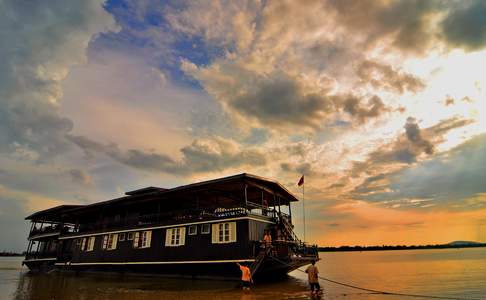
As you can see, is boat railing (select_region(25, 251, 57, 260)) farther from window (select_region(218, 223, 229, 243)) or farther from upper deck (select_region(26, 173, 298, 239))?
window (select_region(218, 223, 229, 243))

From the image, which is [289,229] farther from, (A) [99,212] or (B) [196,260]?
(A) [99,212]

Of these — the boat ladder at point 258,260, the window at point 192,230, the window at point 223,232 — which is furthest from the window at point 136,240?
the boat ladder at point 258,260

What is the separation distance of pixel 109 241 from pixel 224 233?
13843mm

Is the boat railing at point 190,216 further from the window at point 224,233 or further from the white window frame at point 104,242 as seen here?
the white window frame at point 104,242

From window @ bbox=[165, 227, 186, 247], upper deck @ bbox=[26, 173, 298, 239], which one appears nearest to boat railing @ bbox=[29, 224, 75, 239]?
upper deck @ bbox=[26, 173, 298, 239]

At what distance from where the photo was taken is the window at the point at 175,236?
2280cm

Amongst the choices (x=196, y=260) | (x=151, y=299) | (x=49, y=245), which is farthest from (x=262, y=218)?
(x=49, y=245)

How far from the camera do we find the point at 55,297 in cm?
1633

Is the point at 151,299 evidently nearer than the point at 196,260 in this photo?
Yes

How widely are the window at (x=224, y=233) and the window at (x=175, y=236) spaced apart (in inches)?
113

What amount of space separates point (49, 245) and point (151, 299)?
101 ft

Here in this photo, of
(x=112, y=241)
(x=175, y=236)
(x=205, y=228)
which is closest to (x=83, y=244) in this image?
(x=112, y=241)

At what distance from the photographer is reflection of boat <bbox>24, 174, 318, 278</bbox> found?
20156mm

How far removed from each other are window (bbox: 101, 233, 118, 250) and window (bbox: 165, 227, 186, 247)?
7255mm
